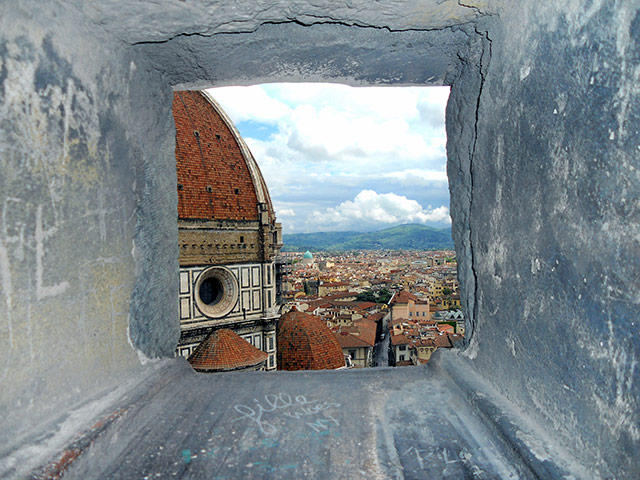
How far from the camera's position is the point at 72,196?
1.41m

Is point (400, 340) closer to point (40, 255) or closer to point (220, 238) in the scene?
point (220, 238)

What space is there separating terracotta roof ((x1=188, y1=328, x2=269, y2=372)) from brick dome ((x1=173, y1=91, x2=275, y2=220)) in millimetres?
3641

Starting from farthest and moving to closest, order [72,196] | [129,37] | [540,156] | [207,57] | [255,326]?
[255,326] → [207,57] → [129,37] → [72,196] → [540,156]

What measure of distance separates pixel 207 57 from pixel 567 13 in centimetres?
124

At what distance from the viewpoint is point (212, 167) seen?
14.5 meters

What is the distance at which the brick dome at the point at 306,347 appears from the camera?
13.4 m

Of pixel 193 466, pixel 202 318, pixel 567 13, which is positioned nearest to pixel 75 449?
pixel 193 466

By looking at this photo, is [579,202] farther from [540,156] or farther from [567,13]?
[567,13]

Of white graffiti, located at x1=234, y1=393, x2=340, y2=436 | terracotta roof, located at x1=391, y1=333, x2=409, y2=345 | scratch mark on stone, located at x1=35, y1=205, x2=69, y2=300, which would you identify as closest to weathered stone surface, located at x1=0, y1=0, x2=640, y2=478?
scratch mark on stone, located at x1=35, y1=205, x2=69, y2=300

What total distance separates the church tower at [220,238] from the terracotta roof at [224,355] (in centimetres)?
179

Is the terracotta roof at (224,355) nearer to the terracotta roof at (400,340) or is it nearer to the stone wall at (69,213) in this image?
the stone wall at (69,213)

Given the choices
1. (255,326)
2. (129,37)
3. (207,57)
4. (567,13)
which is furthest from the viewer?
(255,326)

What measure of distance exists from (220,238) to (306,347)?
13.5ft

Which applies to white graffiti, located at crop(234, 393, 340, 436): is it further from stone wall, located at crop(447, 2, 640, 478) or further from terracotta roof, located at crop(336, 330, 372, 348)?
terracotta roof, located at crop(336, 330, 372, 348)
